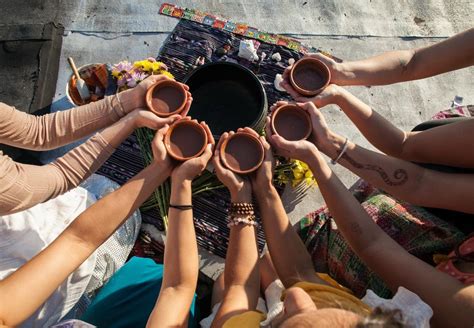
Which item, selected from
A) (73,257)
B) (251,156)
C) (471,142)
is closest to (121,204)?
(73,257)

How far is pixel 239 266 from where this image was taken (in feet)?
4.45

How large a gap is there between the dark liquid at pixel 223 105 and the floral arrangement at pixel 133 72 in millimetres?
365

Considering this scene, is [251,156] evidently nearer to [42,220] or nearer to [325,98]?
[325,98]

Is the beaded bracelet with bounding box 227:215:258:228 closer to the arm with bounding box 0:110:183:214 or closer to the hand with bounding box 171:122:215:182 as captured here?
the hand with bounding box 171:122:215:182

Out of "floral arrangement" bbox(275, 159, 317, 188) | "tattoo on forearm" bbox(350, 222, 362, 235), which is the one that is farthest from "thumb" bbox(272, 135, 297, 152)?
"floral arrangement" bbox(275, 159, 317, 188)

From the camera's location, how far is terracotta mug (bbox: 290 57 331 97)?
1.57m

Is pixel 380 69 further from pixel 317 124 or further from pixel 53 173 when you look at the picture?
pixel 53 173

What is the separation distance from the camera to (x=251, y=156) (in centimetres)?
151

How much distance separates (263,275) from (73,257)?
2.30 feet

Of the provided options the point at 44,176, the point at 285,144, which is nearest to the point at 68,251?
the point at 44,176

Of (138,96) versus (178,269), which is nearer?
(178,269)

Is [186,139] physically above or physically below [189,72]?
below

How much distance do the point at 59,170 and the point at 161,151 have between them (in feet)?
1.26

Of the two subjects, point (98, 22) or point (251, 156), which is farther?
point (98, 22)
